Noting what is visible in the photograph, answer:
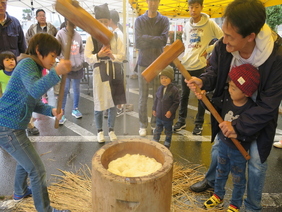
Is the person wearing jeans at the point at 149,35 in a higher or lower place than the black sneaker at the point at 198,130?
higher

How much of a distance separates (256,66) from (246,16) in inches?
15.4

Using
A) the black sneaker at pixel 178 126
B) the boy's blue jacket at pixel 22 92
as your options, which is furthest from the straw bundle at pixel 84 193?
the black sneaker at pixel 178 126

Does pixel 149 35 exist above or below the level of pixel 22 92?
above

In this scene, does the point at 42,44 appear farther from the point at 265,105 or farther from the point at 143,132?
the point at 143,132

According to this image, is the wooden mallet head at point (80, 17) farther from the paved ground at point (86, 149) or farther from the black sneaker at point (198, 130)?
the black sneaker at point (198, 130)

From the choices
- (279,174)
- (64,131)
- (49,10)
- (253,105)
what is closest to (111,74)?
(64,131)

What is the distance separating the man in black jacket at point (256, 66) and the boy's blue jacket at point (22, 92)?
1.19 m

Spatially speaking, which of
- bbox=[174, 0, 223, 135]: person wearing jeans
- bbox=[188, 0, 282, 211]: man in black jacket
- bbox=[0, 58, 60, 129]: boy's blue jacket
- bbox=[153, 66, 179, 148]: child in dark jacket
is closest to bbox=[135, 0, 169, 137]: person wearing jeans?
bbox=[174, 0, 223, 135]: person wearing jeans

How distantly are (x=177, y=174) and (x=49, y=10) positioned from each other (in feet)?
29.1

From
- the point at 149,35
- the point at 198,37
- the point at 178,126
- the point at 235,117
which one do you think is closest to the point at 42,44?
the point at 235,117

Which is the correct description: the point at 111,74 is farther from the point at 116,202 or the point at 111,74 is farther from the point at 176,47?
the point at 116,202

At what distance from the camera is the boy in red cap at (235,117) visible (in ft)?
5.38

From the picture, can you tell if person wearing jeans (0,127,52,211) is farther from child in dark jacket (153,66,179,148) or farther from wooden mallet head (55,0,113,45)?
child in dark jacket (153,66,179,148)

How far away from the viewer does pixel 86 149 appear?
10.9 feet
